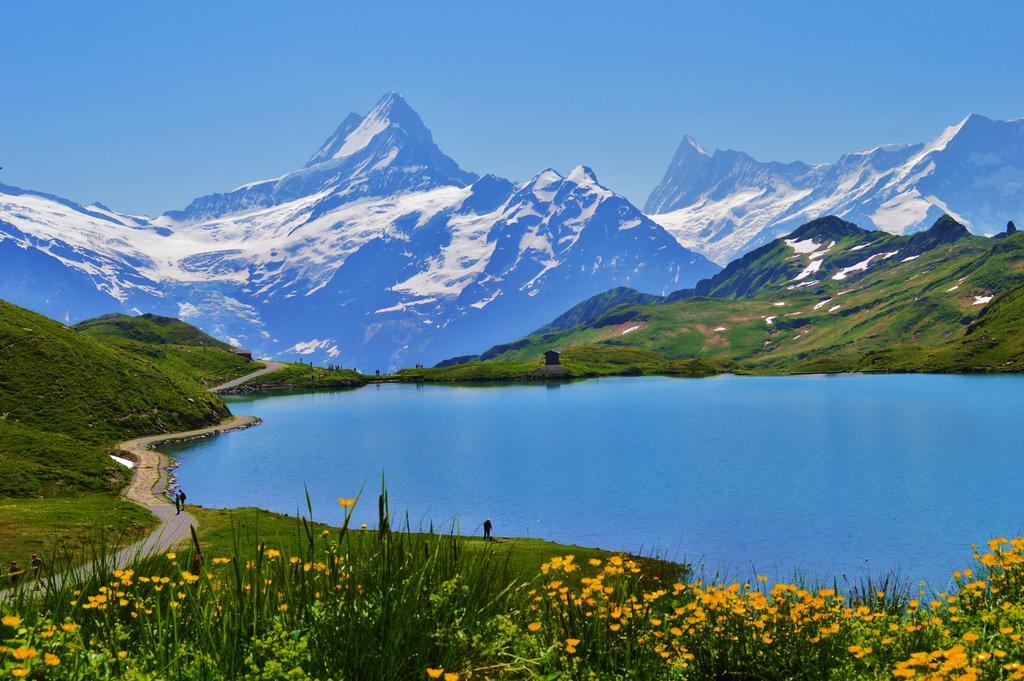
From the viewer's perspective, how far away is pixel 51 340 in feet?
520

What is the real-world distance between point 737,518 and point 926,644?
73.2 meters

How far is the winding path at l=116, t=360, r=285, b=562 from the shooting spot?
6334 centimetres

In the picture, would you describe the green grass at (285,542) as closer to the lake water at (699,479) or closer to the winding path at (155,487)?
the winding path at (155,487)

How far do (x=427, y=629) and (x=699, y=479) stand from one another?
10118cm

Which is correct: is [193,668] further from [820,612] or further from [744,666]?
[820,612]

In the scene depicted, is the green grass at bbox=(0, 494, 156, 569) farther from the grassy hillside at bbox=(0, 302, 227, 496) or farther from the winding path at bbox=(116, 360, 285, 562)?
the grassy hillside at bbox=(0, 302, 227, 496)

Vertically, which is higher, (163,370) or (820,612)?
(163,370)

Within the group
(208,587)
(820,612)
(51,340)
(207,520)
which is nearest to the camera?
(208,587)

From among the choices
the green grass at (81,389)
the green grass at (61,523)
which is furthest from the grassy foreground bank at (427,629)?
the green grass at (81,389)

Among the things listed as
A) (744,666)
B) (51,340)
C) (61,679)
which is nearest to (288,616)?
(61,679)

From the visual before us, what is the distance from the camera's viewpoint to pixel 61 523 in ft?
214

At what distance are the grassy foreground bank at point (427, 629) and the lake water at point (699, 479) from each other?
958 inches

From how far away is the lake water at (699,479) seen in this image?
74875 mm

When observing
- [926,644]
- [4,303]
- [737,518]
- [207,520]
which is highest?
[4,303]
